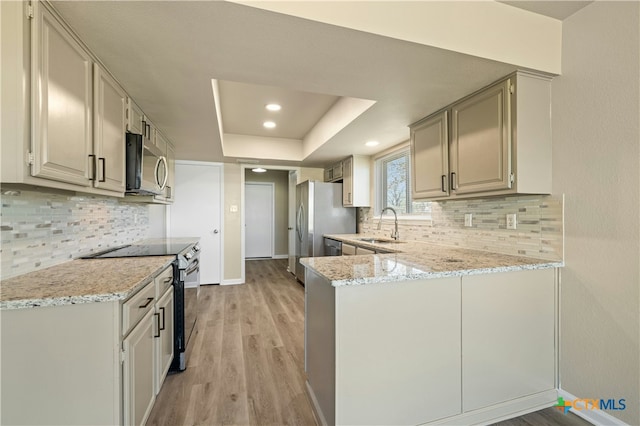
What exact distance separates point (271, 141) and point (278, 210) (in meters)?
3.40

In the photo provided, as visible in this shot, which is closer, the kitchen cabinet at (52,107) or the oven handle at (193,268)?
the kitchen cabinet at (52,107)

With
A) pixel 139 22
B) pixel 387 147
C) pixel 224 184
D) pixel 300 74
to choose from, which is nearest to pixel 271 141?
pixel 224 184

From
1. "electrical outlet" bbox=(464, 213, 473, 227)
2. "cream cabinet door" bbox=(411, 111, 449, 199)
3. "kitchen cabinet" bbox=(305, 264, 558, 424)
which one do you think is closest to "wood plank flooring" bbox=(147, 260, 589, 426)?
"kitchen cabinet" bbox=(305, 264, 558, 424)

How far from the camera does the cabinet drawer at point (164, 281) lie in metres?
1.74

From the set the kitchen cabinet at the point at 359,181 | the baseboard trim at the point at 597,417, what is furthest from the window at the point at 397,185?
the baseboard trim at the point at 597,417

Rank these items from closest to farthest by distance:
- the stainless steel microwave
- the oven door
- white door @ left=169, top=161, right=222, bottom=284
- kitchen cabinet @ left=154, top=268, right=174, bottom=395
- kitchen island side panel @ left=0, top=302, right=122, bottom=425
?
kitchen island side panel @ left=0, top=302, right=122, bottom=425, kitchen cabinet @ left=154, top=268, right=174, bottom=395, the stainless steel microwave, the oven door, white door @ left=169, top=161, right=222, bottom=284

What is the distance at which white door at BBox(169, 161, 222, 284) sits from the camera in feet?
15.1

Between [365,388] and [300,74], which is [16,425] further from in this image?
[300,74]

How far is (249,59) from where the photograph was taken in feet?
5.31

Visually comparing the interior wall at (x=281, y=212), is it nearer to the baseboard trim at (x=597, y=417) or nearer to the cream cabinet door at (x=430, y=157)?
the cream cabinet door at (x=430, y=157)

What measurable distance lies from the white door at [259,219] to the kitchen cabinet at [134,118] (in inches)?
199

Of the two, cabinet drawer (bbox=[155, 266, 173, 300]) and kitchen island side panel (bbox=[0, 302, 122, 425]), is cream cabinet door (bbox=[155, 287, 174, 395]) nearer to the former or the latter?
cabinet drawer (bbox=[155, 266, 173, 300])

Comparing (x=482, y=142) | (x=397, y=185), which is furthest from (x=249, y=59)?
(x=397, y=185)

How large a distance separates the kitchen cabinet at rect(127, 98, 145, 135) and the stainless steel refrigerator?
2.53m
